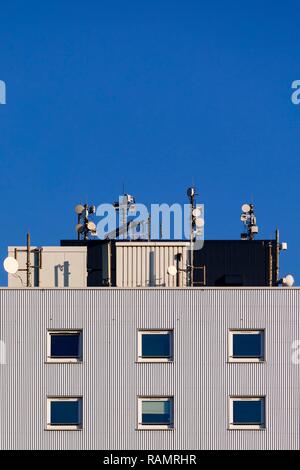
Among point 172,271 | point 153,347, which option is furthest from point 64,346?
point 172,271

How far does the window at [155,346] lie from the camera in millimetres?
74562

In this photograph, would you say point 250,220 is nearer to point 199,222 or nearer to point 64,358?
point 199,222

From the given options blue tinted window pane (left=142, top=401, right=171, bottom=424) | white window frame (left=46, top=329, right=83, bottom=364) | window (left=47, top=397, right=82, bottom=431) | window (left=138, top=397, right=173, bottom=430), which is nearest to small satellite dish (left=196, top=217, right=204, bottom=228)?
white window frame (left=46, top=329, right=83, bottom=364)

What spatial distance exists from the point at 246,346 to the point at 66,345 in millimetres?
9564

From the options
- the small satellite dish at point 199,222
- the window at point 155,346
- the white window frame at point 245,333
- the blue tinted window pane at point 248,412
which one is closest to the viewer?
the blue tinted window pane at point 248,412

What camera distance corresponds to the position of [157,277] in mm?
83062

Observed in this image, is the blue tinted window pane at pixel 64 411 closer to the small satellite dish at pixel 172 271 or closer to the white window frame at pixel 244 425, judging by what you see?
the white window frame at pixel 244 425

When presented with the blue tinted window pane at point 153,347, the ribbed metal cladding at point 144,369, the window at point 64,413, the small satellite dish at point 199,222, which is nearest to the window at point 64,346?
the ribbed metal cladding at point 144,369

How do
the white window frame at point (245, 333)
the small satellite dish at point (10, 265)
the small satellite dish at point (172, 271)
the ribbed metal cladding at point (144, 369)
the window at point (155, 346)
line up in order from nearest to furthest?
1. the ribbed metal cladding at point (144, 369)
2. the window at point (155, 346)
3. the white window frame at point (245, 333)
4. the small satellite dish at point (10, 265)
5. the small satellite dish at point (172, 271)

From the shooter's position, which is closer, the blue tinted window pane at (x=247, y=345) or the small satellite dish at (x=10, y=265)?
the blue tinted window pane at (x=247, y=345)

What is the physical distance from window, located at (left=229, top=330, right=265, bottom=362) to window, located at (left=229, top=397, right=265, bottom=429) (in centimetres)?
215

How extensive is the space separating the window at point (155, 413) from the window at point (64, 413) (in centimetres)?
325

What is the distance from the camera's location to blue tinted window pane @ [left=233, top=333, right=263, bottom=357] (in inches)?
2948
